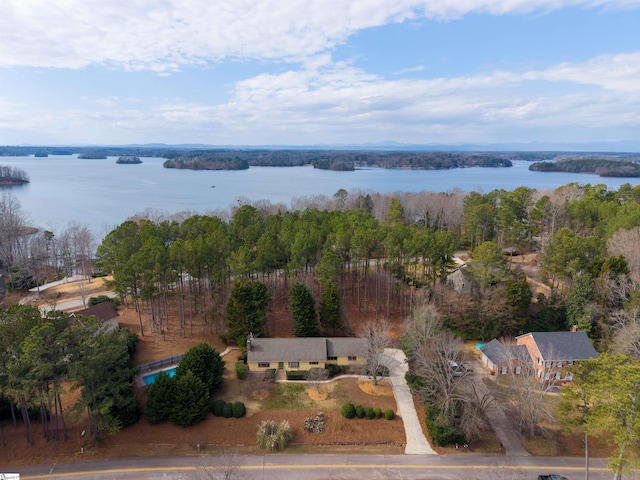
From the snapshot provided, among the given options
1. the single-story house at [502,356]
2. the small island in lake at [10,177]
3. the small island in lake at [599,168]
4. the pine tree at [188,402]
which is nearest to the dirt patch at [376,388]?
the single-story house at [502,356]

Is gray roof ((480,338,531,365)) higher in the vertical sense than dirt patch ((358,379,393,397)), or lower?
higher

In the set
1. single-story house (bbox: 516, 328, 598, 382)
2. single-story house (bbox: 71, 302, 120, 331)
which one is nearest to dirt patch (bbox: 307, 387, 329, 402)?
single-story house (bbox: 516, 328, 598, 382)

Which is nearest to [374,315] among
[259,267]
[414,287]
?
[414,287]

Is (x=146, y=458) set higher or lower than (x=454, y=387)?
lower

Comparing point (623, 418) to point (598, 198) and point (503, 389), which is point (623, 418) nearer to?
point (503, 389)

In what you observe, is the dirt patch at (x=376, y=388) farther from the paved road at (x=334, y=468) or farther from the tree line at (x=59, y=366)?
the tree line at (x=59, y=366)

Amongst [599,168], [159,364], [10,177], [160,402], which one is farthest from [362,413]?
[599,168]

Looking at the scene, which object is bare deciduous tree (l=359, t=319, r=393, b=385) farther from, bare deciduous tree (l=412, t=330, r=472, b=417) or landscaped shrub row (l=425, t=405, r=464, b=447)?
A: landscaped shrub row (l=425, t=405, r=464, b=447)
